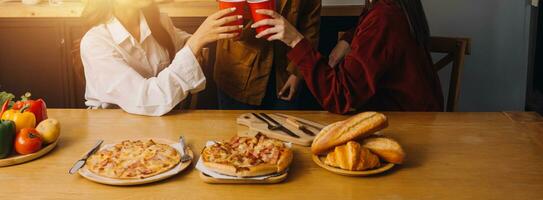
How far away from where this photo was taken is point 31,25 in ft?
11.0

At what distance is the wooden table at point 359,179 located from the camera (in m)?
1.24

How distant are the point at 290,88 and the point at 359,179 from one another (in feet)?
3.10

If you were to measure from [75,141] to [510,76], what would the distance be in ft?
8.34

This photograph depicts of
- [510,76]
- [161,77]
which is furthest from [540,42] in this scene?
[161,77]

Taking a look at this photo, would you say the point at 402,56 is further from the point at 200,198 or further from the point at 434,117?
the point at 200,198

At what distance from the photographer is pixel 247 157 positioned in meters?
1.34

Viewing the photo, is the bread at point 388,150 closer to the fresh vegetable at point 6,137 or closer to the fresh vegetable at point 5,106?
the fresh vegetable at point 6,137

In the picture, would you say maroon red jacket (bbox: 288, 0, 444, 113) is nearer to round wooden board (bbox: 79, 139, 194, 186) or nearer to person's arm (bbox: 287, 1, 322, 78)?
person's arm (bbox: 287, 1, 322, 78)

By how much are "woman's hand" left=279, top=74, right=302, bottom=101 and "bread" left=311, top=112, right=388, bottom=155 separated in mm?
796

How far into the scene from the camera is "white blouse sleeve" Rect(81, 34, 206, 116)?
179 cm

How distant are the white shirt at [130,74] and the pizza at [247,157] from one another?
0.42 metres

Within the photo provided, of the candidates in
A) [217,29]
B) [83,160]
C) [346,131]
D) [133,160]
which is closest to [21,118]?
[83,160]

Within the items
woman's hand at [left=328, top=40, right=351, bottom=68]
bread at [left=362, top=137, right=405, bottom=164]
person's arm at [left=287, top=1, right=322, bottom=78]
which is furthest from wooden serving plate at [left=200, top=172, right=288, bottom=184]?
person's arm at [left=287, top=1, right=322, bottom=78]

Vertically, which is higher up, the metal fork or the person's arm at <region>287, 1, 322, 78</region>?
the person's arm at <region>287, 1, 322, 78</region>
